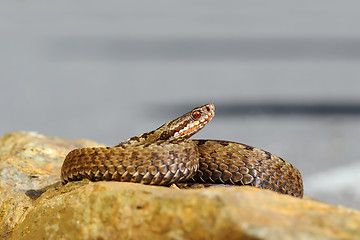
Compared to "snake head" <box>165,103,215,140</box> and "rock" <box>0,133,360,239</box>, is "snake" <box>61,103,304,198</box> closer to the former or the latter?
"snake head" <box>165,103,215,140</box>

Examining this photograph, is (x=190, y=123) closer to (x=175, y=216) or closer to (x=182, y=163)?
(x=182, y=163)

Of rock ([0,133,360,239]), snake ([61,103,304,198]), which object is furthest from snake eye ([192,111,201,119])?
rock ([0,133,360,239])

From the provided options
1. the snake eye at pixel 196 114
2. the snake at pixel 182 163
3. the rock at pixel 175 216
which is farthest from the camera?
the snake eye at pixel 196 114

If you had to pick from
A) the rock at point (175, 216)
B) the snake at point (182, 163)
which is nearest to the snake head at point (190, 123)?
the snake at point (182, 163)

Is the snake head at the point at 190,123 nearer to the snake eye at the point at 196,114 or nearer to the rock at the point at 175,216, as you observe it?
the snake eye at the point at 196,114

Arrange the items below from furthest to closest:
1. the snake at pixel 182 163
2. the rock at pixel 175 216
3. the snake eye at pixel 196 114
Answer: the snake eye at pixel 196 114
the snake at pixel 182 163
the rock at pixel 175 216

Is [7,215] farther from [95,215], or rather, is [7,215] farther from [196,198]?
[196,198]
